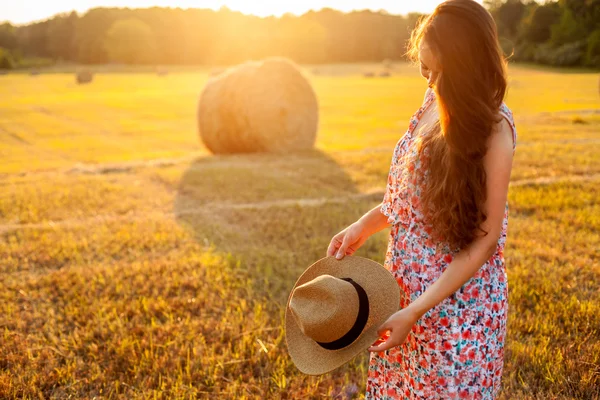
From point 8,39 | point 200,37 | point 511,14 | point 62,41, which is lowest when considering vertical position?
point 62,41

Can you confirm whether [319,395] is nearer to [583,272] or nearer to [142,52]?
[583,272]

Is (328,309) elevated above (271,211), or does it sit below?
above

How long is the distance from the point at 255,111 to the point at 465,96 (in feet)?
34.2

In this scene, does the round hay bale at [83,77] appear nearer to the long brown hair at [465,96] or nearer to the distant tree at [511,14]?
the long brown hair at [465,96]

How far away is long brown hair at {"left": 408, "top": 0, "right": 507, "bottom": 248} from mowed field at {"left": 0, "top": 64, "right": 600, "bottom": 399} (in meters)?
1.69

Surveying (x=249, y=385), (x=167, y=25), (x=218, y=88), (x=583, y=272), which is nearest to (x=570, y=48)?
(x=218, y=88)

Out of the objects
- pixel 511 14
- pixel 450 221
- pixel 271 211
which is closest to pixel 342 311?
pixel 450 221

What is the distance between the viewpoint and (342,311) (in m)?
2.07

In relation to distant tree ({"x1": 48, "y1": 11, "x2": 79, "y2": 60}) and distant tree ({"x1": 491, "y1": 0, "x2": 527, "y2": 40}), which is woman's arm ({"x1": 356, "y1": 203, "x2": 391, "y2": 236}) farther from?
distant tree ({"x1": 48, "y1": 11, "x2": 79, "y2": 60})

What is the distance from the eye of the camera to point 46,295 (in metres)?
4.41

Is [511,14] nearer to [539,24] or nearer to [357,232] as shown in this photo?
[539,24]

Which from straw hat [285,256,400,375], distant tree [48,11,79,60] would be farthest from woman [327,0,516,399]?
distant tree [48,11,79,60]

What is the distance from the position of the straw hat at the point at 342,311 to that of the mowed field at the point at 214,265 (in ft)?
3.55

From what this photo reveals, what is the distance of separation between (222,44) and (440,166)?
69.7 m
